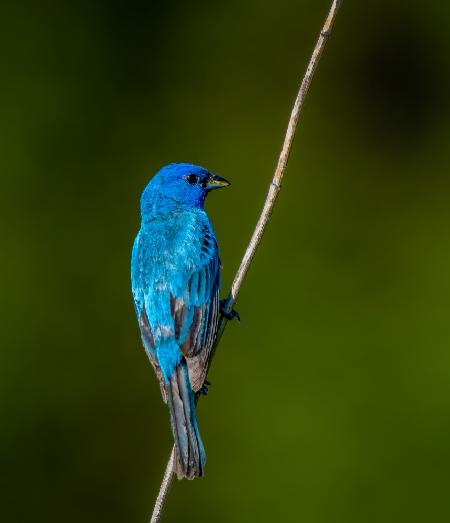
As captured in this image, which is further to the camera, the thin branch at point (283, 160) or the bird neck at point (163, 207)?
the bird neck at point (163, 207)

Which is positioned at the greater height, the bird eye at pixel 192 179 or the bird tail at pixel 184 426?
the bird eye at pixel 192 179

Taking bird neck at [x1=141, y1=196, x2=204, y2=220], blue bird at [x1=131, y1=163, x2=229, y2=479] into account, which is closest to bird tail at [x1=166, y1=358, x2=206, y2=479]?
blue bird at [x1=131, y1=163, x2=229, y2=479]

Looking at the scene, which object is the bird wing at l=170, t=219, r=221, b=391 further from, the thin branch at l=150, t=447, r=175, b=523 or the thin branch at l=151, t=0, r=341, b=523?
the thin branch at l=150, t=447, r=175, b=523

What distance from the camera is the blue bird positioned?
3650 mm

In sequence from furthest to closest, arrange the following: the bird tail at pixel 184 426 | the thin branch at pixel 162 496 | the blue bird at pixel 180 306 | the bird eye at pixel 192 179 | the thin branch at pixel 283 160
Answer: the bird eye at pixel 192 179
the blue bird at pixel 180 306
the bird tail at pixel 184 426
the thin branch at pixel 283 160
the thin branch at pixel 162 496

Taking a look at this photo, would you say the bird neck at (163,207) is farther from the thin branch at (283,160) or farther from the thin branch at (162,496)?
the thin branch at (162,496)

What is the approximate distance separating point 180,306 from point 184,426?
0.48m

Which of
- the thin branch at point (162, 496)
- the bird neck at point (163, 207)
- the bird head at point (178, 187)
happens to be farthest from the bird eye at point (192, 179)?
the thin branch at point (162, 496)

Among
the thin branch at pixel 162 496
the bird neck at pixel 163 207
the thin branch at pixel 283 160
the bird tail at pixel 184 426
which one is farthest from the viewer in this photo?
the bird neck at pixel 163 207

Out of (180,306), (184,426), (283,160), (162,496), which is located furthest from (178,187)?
(162,496)

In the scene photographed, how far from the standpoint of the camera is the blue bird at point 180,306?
12.0ft

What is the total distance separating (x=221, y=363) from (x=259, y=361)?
0.22 m

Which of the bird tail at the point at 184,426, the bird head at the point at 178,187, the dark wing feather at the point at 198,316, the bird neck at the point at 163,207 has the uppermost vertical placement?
the bird head at the point at 178,187

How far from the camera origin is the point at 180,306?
386 cm
